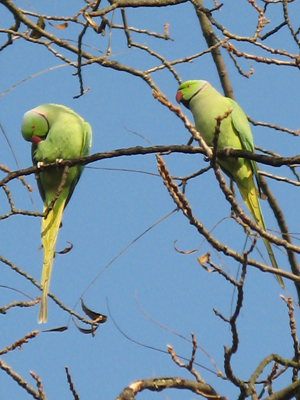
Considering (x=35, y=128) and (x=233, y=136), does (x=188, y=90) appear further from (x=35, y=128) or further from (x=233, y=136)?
(x=35, y=128)

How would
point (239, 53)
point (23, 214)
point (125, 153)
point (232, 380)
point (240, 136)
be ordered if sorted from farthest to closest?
point (240, 136) → point (239, 53) → point (23, 214) → point (125, 153) → point (232, 380)

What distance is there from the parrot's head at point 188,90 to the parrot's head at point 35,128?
1.26 m

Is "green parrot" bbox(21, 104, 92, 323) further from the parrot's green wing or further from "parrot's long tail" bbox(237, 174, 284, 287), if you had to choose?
"parrot's long tail" bbox(237, 174, 284, 287)

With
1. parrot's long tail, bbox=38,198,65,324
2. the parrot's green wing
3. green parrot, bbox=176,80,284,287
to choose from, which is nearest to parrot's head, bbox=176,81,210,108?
green parrot, bbox=176,80,284,287

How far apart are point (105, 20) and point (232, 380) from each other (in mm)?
2511

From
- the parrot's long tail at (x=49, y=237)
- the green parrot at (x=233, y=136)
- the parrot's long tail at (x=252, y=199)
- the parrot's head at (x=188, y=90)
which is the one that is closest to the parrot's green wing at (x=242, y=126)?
the green parrot at (x=233, y=136)


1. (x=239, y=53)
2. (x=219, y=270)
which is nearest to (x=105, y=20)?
(x=239, y=53)

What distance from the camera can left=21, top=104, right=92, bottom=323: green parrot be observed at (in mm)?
4730

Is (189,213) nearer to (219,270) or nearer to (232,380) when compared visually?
(219,270)

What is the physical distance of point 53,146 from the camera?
477 cm

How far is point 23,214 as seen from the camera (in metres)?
3.43

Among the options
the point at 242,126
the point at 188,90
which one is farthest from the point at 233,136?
the point at 188,90

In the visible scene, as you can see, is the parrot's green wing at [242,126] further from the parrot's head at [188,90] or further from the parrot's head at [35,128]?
the parrot's head at [35,128]

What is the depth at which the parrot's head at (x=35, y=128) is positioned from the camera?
16.3ft
